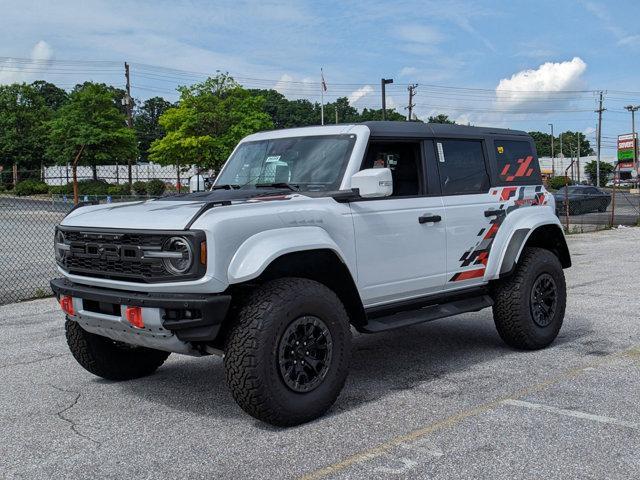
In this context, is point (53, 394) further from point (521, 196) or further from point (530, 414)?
point (521, 196)

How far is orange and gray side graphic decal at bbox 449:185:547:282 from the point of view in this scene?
18.1ft

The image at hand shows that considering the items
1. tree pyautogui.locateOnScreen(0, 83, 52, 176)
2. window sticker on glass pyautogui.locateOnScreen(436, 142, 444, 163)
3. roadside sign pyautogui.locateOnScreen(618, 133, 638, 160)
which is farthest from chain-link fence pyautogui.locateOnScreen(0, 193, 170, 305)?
roadside sign pyautogui.locateOnScreen(618, 133, 638, 160)

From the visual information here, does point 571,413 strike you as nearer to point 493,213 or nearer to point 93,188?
point 493,213

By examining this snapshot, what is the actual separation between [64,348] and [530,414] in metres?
4.49

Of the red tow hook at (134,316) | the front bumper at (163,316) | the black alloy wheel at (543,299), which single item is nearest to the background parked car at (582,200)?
the black alloy wheel at (543,299)

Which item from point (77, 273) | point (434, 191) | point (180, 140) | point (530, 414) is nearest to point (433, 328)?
point (434, 191)

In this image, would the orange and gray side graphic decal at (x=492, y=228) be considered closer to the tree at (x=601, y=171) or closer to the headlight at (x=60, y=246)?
the headlight at (x=60, y=246)

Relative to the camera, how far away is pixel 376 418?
4.32m

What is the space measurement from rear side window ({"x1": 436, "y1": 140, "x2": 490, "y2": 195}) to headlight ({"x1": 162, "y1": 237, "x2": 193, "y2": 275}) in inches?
93.2

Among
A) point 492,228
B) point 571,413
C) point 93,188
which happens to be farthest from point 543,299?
point 93,188

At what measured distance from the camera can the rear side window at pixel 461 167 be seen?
550 centimetres

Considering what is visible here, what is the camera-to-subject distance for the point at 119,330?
4215 millimetres

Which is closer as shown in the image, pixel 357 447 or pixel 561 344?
pixel 357 447

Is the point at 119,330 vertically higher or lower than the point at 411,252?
lower
